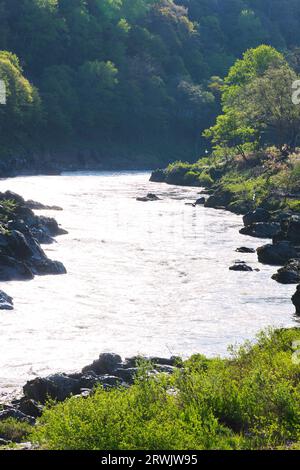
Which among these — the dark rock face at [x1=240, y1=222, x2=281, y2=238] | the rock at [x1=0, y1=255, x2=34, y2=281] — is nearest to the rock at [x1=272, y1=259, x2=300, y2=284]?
the rock at [x1=0, y1=255, x2=34, y2=281]

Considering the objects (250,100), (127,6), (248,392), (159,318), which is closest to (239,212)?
(250,100)

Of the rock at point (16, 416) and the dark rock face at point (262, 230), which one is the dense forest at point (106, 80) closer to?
the dark rock face at point (262, 230)

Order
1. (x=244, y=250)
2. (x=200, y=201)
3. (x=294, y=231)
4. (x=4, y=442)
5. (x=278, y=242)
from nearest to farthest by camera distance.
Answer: (x=4, y=442) < (x=278, y=242) < (x=244, y=250) < (x=294, y=231) < (x=200, y=201)

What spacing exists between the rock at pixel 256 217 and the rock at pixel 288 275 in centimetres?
1992

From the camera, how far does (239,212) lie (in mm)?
76438

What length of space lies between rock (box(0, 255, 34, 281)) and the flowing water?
2.35 ft

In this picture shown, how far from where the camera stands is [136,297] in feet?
133

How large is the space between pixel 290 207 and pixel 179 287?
92.0 ft

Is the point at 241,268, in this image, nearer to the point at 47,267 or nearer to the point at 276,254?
the point at 276,254

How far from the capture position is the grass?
16312 mm

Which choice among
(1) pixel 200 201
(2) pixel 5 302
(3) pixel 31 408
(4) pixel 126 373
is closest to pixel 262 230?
(1) pixel 200 201

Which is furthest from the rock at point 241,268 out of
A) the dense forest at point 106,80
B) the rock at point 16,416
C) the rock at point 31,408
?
the dense forest at point 106,80

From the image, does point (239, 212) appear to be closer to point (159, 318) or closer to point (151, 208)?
point (151, 208)

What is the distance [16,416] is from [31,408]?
108 cm
